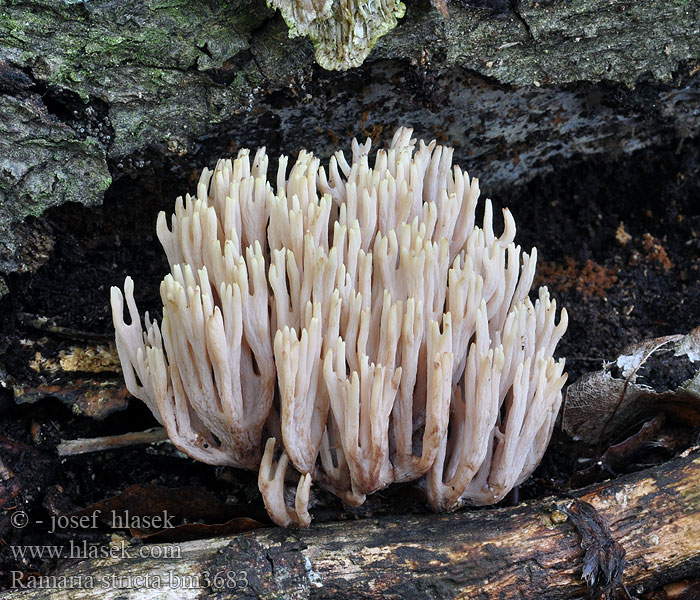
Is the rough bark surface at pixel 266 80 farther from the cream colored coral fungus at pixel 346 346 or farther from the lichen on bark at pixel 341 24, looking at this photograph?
the cream colored coral fungus at pixel 346 346

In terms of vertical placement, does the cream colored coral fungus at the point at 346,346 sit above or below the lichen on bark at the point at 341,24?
below

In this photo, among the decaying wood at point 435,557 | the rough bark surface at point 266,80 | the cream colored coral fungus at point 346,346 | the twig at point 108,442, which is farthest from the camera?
the twig at point 108,442

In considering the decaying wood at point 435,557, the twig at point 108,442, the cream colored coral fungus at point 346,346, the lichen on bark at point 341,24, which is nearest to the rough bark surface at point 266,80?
the lichen on bark at point 341,24

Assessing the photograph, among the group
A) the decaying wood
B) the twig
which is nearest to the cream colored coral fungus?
the decaying wood

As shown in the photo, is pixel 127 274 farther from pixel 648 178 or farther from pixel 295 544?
pixel 648 178

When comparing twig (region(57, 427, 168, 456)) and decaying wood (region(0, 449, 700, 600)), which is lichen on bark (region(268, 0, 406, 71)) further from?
decaying wood (region(0, 449, 700, 600))

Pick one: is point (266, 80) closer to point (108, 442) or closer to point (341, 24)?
point (341, 24)
